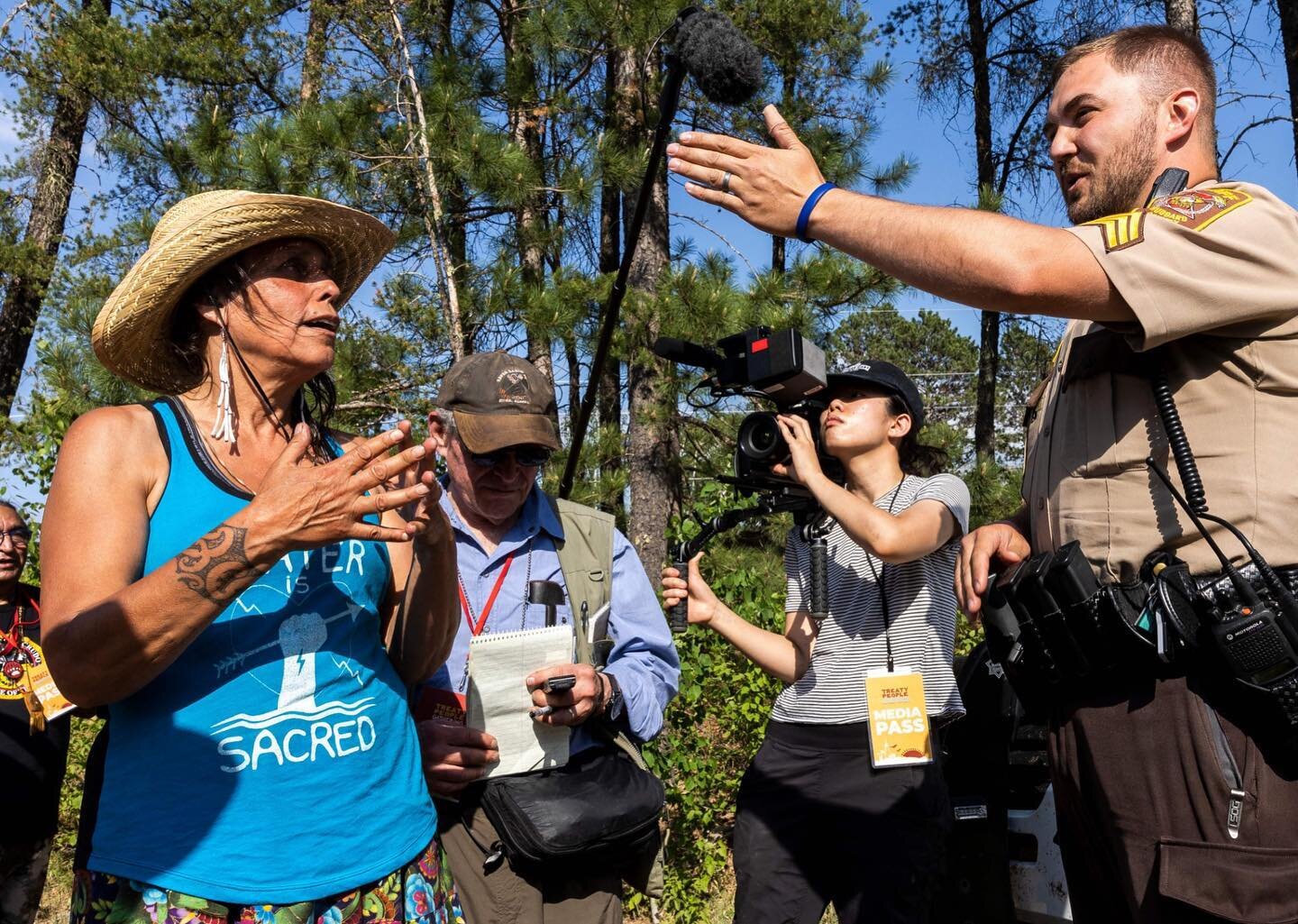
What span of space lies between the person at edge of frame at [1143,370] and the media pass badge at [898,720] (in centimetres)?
90

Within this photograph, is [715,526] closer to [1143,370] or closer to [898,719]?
[898,719]

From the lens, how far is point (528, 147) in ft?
26.1

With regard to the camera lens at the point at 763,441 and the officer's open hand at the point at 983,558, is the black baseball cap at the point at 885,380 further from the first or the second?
the officer's open hand at the point at 983,558

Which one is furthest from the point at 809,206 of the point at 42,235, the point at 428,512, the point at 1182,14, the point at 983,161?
the point at 42,235

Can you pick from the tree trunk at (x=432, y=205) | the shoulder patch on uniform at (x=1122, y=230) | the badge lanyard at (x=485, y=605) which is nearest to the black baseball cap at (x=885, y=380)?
the badge lanyard at (x=485, y=605)

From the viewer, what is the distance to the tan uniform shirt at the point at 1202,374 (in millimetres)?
1572

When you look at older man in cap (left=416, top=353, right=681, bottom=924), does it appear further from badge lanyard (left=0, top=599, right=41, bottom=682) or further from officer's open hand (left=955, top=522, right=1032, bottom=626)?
badge lanyard (left=0, top=599, right=41, bottom=682)

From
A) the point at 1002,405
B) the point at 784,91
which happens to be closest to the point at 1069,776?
the point at 784,91

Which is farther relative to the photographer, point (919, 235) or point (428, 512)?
point (428, 512)

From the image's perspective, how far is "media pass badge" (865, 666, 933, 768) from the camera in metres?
2.80

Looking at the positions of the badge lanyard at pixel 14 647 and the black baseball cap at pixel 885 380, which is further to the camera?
the badge lanyard at pixel 14 647

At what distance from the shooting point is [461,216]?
25.6 ft

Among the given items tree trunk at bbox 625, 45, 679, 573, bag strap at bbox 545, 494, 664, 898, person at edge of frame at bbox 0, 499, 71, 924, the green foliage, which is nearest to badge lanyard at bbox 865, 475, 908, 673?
bag strap at bbox 545, 494, 664, 898

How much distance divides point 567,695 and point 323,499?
0.92m
